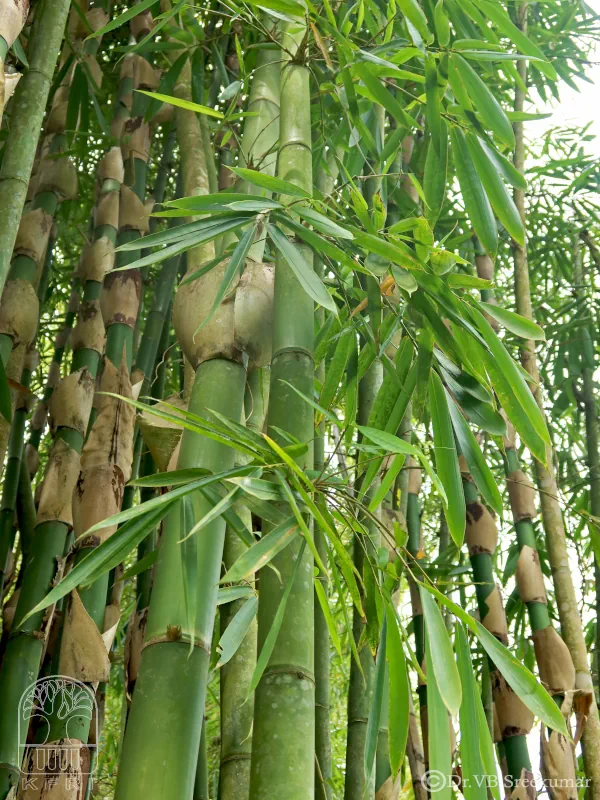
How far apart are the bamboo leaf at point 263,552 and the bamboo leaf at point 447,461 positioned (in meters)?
0.22

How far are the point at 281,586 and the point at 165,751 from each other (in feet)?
0.61

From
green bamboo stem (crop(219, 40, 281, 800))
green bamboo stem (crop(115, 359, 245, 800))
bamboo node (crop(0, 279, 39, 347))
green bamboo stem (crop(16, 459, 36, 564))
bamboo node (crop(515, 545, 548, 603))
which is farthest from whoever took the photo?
green bamboo stem (crop(16, 459, 36, 564))

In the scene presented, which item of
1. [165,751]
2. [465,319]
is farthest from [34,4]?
[165,751]

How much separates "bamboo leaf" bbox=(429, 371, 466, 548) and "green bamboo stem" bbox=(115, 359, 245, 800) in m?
0.27

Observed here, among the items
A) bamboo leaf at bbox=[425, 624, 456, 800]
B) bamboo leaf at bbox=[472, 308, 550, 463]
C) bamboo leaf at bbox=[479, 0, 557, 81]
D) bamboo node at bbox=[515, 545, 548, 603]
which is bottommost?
bamboo leaf at bbox=[425, 624, 456, 800]

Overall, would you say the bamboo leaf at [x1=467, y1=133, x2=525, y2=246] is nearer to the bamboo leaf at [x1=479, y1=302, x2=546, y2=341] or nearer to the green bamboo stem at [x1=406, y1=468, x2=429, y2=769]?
the bamboo leaf at [x1=479, y1=302, x2=546, y2=341]

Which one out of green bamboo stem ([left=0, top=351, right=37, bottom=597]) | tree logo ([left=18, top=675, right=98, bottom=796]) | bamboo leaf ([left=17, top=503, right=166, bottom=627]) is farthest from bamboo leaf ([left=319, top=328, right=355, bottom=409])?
green bamboo stem ([left=0, top=351, right=37, bottom=597])

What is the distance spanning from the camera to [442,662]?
0.79 m

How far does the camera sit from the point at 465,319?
3.33ft

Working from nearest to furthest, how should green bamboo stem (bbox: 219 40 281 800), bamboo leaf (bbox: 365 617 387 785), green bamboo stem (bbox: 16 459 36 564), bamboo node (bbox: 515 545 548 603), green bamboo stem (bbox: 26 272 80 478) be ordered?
bamboo leaf (bbox: 365 617 387 785) → green bamboo stem (bbox: 219 40 281 800) → bamboo node (bbox: 515 545 548 603) → green bamboo stem (bbox: 16 459 36 564) → green bamboo stem (bbox: 26 272 80 478)

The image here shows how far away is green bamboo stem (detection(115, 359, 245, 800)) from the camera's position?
0.70 meters

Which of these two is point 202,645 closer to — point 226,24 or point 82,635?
point 82,635

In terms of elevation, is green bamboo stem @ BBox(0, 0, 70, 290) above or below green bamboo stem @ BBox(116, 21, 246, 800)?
above

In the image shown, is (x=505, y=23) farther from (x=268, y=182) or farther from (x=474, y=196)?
(x=268, y=182)
